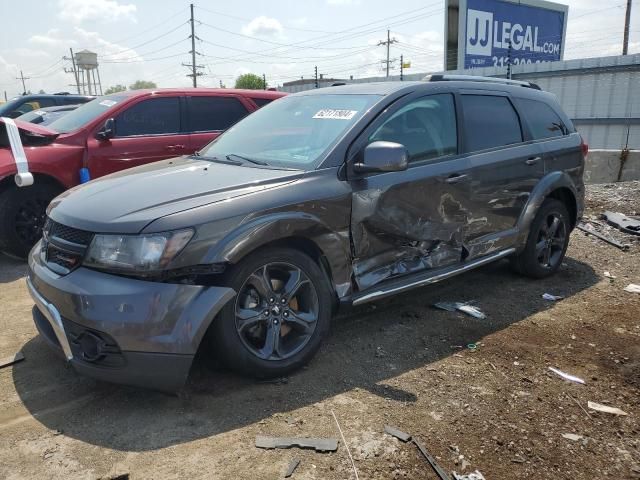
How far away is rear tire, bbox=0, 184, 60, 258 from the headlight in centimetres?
329

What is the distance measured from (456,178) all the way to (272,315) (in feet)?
6.13

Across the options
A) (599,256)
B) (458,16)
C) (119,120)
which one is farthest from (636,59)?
(119,120)

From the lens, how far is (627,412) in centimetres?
307

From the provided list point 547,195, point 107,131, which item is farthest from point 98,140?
point 547,195

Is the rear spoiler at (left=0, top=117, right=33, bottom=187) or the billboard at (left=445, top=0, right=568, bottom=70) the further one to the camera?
the billboard at (left=445, top=0, right=568, bottom=70)

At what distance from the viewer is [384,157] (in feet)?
11.2

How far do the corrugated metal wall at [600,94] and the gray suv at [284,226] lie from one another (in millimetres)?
10094

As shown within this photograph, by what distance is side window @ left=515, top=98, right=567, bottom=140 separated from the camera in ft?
16.7

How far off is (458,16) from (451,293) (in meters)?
19.6

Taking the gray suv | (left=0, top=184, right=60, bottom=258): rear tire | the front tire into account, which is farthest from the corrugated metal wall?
the front tire

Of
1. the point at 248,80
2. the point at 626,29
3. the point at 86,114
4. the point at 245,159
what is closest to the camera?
the point at 245,159

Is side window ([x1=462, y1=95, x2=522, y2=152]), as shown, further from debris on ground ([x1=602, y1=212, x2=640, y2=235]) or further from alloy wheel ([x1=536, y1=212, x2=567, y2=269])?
debris on ground ([x1=602, y1=212, x2=640, y2=235])

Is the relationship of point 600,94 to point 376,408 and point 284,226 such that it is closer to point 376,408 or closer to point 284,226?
point 284,226

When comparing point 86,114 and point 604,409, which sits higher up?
point 86,114
